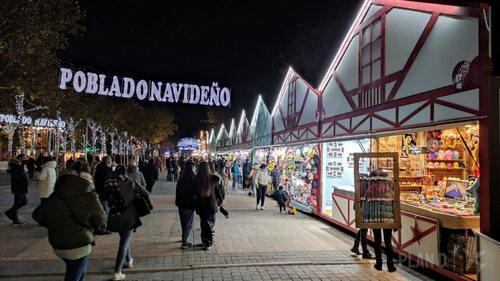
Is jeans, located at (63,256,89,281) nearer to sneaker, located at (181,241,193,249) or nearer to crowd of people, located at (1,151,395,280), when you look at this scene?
crowd of people, located at (1,151,395,280)

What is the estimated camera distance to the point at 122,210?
617 centimetres

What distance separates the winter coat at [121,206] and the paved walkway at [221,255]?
0.94 m

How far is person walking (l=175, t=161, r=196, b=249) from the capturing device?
8250mm

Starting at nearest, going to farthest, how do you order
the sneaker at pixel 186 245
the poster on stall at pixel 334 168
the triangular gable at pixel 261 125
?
the sneaker at pixel 186 245 → the poster on stall at pixel 334 168 → the triangular gable at pixel 261 125

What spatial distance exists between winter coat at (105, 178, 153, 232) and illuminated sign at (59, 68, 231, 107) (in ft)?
37.0

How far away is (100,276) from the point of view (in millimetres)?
6461

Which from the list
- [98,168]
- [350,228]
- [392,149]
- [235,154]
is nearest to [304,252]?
[350,228]

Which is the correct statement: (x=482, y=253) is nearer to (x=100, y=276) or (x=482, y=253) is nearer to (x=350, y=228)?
(x=350, y=228)

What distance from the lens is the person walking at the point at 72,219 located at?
435 centimetres

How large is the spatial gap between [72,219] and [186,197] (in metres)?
3.94

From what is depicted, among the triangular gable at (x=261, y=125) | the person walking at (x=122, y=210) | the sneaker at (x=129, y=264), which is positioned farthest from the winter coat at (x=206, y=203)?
the triangular gable at (x=261, y=125)

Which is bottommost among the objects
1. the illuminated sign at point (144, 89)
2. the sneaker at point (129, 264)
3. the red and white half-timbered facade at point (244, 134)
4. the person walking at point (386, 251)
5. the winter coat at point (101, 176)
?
the sneaker at point (129, 264)

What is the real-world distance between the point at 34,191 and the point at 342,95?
16.2 meters

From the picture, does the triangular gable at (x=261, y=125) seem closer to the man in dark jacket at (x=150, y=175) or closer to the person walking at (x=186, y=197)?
the man in dark jacket at (x=150, y=175)
